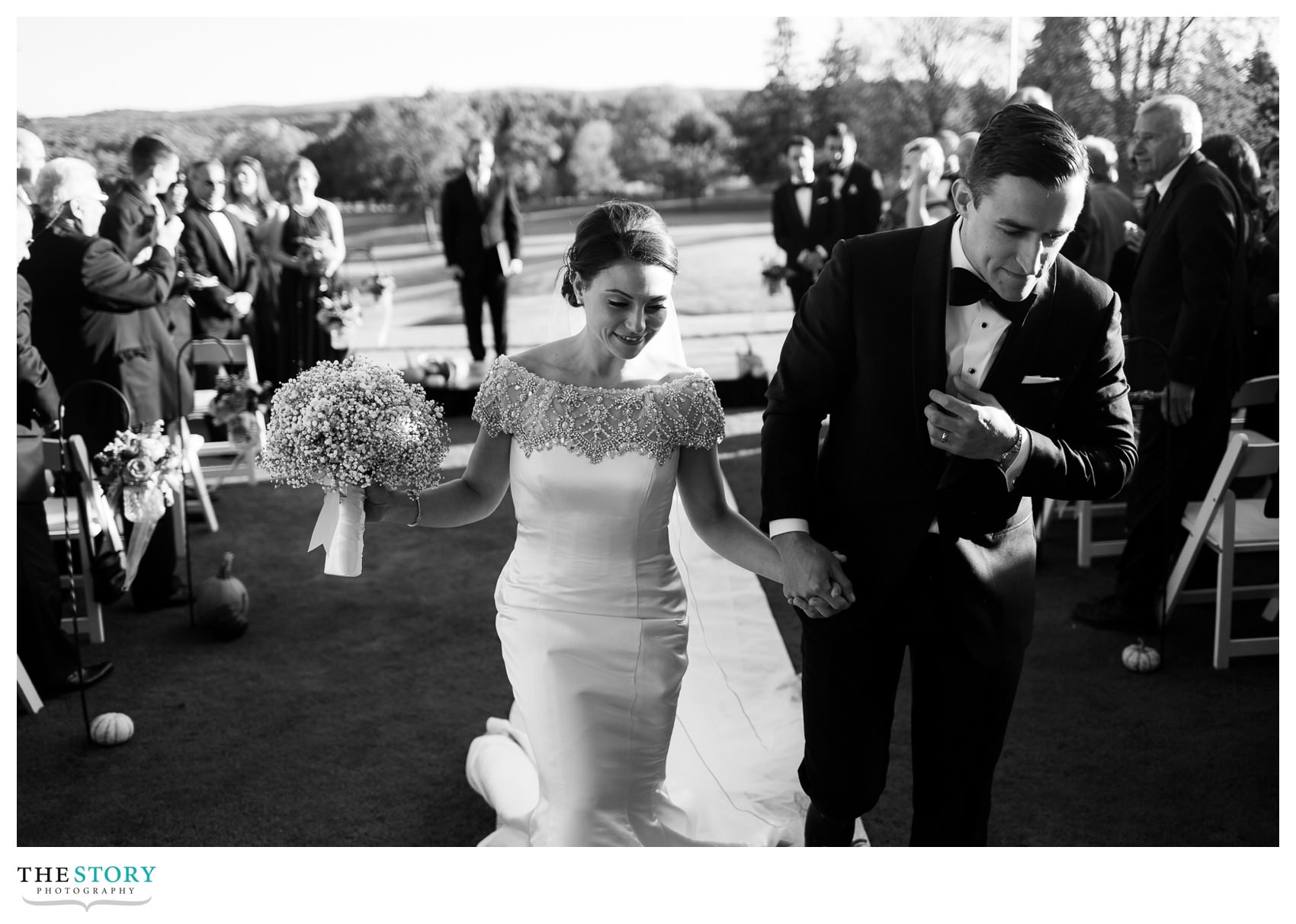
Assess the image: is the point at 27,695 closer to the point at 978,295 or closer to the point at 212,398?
the point at 212,398

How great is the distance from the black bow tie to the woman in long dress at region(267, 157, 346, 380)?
6.29 metres

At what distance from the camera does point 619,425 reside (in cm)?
259

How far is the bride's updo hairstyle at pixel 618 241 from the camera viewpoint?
2389mm

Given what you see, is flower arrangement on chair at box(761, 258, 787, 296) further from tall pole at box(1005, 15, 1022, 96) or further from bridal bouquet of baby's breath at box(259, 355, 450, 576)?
bridal bouquet of baby's breath at box(259, 355, 450, 576)

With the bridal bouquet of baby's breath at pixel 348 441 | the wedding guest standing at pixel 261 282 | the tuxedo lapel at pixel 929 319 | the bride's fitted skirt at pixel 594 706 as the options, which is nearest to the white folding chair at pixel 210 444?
the wedding guest standing at pixel 261 282

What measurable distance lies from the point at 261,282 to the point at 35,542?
4385 millimetres

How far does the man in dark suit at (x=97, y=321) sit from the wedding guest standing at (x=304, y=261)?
8.40ft

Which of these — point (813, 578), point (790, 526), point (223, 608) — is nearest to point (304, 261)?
point (223, 608)

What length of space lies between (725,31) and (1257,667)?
6.88m

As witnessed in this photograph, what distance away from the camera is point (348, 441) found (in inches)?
95.8
